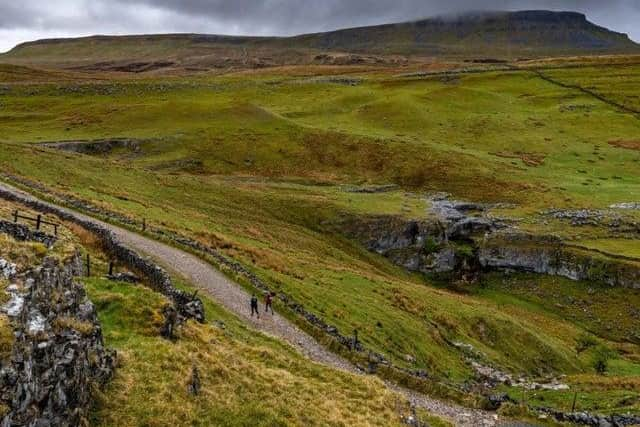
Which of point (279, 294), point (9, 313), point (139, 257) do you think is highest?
point (9, 313)

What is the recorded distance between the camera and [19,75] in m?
173

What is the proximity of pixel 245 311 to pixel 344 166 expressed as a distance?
59242 mm

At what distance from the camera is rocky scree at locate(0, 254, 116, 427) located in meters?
13.5

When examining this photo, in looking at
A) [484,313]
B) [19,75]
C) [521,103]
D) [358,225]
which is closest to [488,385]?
[484,313]

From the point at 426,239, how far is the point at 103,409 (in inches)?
2177

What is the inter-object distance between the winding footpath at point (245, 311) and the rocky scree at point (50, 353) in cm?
1690

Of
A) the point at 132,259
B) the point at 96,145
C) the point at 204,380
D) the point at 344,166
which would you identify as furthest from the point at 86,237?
the point at 96,145

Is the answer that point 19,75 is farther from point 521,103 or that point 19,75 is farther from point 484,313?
point 484,313

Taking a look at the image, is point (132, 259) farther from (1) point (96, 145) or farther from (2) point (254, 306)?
(1) point (96, 145)

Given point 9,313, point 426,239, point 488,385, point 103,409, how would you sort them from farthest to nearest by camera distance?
point 426,239 → point 488,385 → point 103,409 → point 9,313

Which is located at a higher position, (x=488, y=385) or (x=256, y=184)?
(x=256, y=184)

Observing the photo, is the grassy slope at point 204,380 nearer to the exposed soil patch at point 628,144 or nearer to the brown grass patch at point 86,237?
the brown grass patch at point 86,237

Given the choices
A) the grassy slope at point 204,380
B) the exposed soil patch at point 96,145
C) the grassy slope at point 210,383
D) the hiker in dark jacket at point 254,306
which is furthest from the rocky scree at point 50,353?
the exposed soil patch at point 96,145

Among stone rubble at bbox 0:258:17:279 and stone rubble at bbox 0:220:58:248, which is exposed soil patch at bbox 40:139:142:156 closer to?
stone rubble at bbox 0:220:58:248
